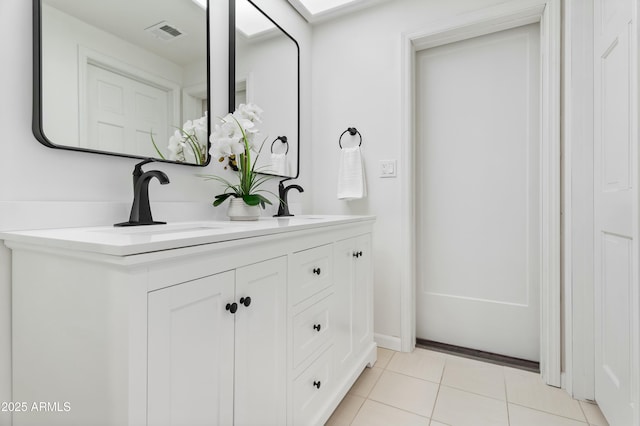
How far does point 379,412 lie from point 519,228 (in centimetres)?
126

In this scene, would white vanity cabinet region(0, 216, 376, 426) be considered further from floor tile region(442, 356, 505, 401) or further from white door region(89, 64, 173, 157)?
floor tile region(442, 356, 505, 401)

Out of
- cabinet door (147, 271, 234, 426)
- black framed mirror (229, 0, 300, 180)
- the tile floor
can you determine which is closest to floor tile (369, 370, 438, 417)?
the tile floor

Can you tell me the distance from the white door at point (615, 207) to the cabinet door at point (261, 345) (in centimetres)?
117

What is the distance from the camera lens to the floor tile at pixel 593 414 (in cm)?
137

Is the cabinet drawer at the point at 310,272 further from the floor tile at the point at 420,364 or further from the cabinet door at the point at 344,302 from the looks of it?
the floor tile at the point at 420,364

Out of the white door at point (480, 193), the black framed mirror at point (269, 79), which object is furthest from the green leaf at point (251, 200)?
the white door at point (480, 193)

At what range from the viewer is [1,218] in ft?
2.72

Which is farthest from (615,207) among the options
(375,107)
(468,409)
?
(375,107)

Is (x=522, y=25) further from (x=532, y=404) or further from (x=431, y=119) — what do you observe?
(x=532, y=404)

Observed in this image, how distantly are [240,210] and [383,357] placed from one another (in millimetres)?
1255

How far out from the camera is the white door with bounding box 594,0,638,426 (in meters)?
1.12

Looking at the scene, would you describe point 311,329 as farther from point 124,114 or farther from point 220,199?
point 124,114

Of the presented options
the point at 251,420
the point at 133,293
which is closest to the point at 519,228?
the point at 251,420

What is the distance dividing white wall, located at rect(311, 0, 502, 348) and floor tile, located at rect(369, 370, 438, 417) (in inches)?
14.0
